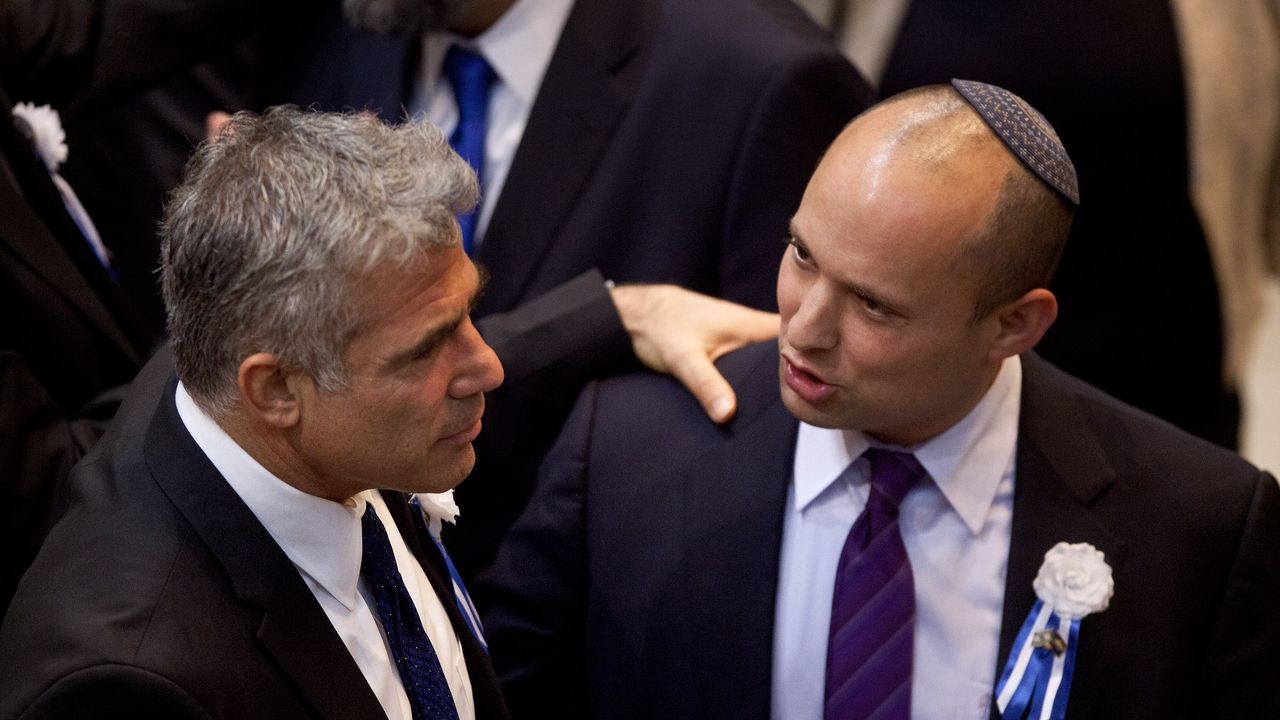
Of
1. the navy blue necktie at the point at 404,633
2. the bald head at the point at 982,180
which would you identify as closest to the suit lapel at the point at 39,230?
the navy blue necktie at the point at 404,633

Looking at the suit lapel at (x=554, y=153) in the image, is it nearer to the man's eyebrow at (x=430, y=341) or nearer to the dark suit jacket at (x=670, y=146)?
the dark suit jacket at (x=670, y=146)

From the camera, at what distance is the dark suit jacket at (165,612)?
5.18 feet

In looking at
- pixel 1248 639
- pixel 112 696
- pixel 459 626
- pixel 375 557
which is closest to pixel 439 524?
pixel 459 626

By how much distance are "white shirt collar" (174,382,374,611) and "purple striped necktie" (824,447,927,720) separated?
0.79 meters

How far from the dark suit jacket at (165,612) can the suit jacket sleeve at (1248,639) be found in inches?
52.2

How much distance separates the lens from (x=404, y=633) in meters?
1.97

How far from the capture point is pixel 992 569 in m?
2.27

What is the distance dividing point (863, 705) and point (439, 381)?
0.88 meters

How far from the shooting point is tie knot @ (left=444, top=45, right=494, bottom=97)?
3141 mm

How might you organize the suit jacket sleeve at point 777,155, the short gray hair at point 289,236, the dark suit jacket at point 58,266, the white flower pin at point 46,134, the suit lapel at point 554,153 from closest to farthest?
the short gray hair at point 289,236
the dark suit jacket at point 58,266
the white flower pin at point 46,134
the suit jacket sleeve at point 777,155
the suit lapel at point 554,153

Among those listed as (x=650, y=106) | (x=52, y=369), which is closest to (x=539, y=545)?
(x=52, y=369)

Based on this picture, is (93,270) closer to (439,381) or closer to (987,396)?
(439,381)

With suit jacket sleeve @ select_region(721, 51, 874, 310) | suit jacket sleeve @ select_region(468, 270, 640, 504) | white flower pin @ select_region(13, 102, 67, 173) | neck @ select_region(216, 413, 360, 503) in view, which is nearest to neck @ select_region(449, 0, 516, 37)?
suit jacket sleeve @ select_region(721, 51, 874, 310)

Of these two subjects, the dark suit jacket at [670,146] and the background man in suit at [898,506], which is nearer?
the background man in suit at [898,506]
